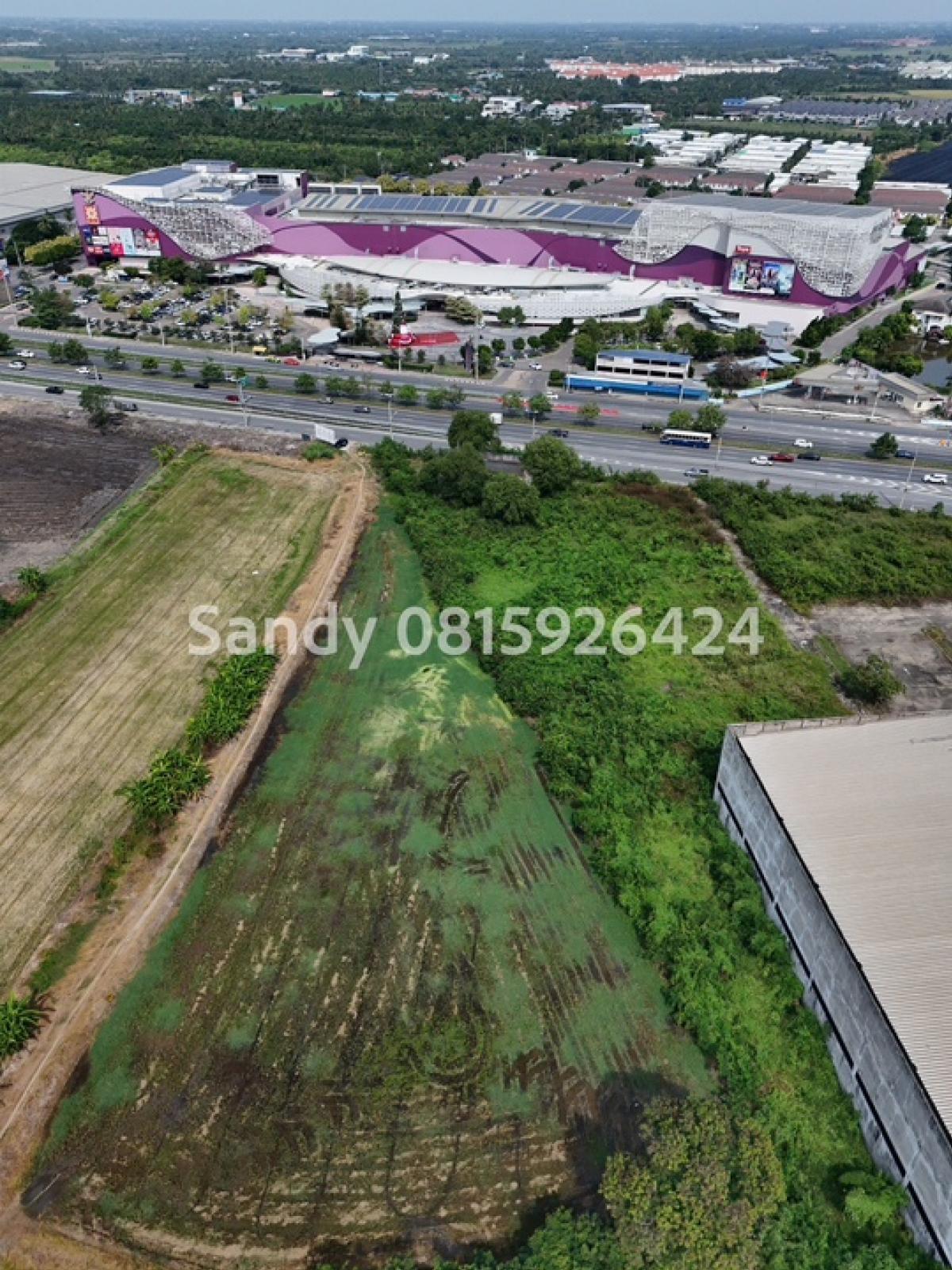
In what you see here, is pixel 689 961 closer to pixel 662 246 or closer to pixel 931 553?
pixel 931 553

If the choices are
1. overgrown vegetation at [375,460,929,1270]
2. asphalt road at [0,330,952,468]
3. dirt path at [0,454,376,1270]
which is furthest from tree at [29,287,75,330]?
dirt path at [0,454,376,1270]

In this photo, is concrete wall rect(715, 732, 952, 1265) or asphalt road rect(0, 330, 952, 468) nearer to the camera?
concrete wall rect(715, 732, 952, 1265)

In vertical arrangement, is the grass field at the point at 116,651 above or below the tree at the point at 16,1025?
below

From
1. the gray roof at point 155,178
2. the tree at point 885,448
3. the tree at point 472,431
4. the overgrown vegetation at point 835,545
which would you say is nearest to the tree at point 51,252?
the gray roof at point 155,178

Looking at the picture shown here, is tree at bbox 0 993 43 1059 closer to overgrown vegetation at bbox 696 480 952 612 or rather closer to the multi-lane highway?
overgrown vegetation at bbox 696 480 952 612

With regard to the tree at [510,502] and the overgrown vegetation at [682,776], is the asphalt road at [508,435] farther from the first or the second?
the tree at [510,502]

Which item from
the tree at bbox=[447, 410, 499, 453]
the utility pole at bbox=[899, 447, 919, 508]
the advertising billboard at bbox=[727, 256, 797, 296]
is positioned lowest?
the utility pole at bbox=[899, 447, 919, 508]
